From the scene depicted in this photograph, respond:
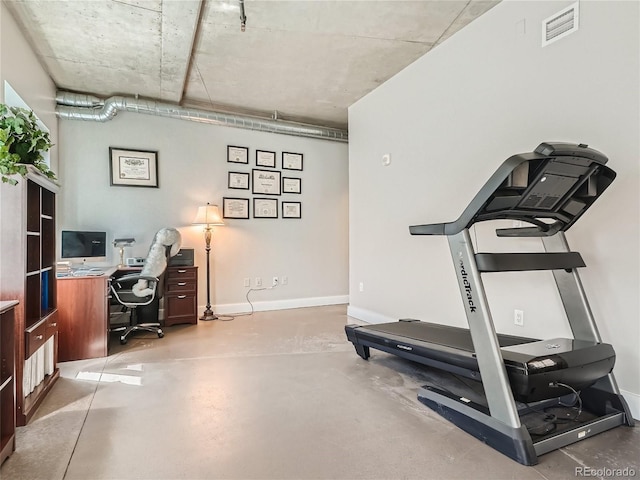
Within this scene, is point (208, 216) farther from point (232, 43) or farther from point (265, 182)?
point (232, 43)

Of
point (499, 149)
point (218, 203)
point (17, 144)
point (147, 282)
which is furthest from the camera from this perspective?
point (218, 203)

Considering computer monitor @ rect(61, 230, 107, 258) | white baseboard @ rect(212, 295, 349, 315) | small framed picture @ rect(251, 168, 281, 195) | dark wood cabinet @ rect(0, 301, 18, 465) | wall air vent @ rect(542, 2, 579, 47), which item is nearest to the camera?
dark wood cabinet @ rect(0, 301, 18, 465)

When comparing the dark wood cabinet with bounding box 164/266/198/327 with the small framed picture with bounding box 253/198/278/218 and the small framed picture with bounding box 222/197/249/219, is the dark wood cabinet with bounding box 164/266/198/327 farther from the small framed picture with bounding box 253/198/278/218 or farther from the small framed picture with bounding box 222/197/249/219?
the small framed picture with bounding box 253/198/278/218

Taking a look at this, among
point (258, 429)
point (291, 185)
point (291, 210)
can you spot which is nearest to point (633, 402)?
point (258, 429)

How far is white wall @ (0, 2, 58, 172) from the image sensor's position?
2.84 meters

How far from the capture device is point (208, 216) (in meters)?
4.68

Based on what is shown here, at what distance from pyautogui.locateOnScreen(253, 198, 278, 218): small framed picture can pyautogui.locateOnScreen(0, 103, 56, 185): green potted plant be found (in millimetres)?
3142

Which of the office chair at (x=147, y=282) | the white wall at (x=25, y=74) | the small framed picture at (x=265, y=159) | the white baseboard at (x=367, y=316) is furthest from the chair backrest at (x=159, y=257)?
the white baseboard at (x=367, y=316)

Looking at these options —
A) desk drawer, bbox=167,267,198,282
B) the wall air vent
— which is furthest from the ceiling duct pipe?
the wall air vent

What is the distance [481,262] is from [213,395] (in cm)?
191

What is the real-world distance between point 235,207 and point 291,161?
1.13 metres

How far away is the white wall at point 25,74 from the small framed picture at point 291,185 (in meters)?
2.86

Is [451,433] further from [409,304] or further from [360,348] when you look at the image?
[409,304]

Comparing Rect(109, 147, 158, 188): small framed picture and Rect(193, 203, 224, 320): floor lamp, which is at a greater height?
Rect(109, 147, 158, 188): small framed picture
